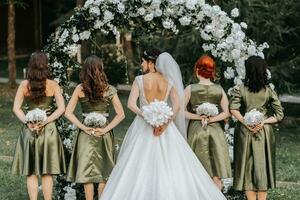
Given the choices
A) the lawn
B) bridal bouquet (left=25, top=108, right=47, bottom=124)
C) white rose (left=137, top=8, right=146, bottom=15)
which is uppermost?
white rose (left=137, top=8, right=146, bottom=15)

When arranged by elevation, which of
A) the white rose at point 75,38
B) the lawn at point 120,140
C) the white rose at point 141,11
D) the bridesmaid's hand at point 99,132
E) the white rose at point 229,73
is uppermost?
the white rose at point 141,11

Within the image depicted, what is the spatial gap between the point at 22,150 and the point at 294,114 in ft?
40.3

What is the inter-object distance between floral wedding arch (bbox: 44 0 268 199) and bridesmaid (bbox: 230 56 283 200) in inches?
45.8

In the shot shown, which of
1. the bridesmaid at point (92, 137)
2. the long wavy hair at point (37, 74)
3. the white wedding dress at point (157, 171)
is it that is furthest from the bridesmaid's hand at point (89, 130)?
the long wavy hair at point (37, 74)

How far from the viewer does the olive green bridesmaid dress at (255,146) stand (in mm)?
8992

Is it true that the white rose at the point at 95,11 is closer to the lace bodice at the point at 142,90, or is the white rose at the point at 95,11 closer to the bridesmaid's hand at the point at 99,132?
the lace bodice at the point at 142,90

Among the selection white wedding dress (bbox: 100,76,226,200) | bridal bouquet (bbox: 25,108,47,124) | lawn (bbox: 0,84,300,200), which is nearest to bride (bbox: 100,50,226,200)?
white wedding dress (bbox: 100,76,226,200)

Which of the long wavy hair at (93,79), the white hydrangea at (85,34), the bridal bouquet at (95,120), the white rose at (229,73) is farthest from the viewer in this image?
the white rose at (229,73)

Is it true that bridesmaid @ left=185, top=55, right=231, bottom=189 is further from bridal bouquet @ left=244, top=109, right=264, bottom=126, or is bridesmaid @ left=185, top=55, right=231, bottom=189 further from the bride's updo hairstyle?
bridal bouquet @ left=244, top=109, right=264, bottom=126

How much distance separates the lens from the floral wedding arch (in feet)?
32.5

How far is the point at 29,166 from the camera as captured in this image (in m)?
8.95

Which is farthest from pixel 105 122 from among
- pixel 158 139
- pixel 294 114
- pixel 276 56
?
pixel 294 114

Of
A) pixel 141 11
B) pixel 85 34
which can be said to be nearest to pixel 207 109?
pixel 141 11

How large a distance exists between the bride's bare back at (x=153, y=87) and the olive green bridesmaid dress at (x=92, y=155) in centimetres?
40
